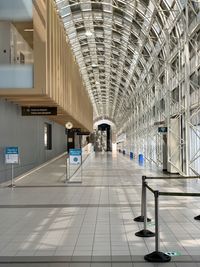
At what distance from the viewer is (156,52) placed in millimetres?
29562

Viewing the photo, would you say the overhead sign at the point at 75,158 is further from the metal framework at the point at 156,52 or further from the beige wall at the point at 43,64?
the metal framework at the point at 156,52

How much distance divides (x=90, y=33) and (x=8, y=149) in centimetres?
2270

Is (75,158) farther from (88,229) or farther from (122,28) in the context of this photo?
(122,28)

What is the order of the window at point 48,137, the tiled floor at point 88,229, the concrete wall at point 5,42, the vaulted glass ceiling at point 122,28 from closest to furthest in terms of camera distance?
the tiled floor at point 88,229, the concrete wall at point 5,42, the vaulted glass ceiling at point 122,28, the window at point 48,137

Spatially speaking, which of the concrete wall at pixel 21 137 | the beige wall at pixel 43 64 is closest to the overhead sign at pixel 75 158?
the beige wall at pixel 43 64

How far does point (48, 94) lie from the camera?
1639 cm

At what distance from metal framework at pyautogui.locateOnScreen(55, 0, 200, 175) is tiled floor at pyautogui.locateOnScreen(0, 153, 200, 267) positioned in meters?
7.41

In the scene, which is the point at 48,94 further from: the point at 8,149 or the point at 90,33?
the point at 90,33

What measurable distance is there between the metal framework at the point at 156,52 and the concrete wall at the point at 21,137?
26.3 ft

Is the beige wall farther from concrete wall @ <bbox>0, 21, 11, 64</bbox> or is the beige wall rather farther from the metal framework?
the metal framework

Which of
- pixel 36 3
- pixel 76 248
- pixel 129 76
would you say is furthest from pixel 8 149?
pixel 129 76

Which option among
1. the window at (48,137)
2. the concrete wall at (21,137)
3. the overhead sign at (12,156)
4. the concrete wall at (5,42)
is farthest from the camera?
the window at (48,137)

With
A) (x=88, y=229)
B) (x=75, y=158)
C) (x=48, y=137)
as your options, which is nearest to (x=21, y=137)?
(x=75, y=158)

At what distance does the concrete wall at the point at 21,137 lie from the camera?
1828cm
